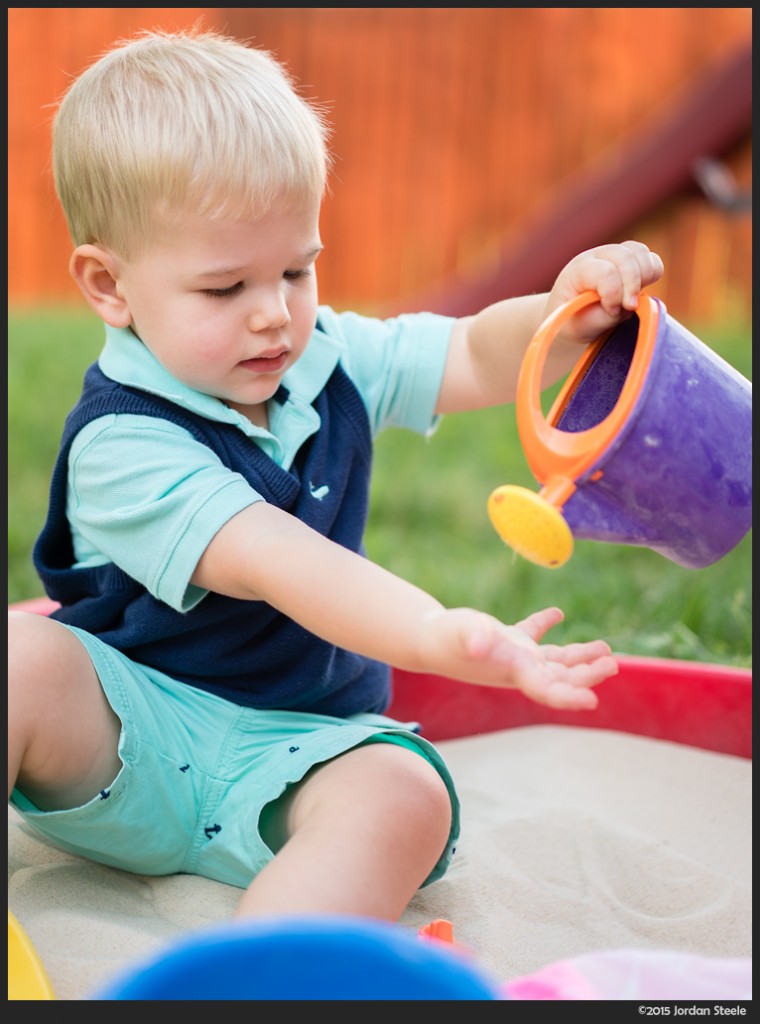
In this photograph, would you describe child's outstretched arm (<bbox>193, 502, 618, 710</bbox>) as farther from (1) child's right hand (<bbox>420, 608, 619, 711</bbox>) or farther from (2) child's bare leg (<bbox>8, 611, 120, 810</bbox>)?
(2) child's bare leg (<bbox>8, 611, 120, 810</bbox>)

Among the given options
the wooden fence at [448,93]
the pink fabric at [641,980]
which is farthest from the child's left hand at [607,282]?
the wooden fence at [448,93]

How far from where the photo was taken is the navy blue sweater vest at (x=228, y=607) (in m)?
1.10

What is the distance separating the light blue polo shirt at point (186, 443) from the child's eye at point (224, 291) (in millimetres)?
99

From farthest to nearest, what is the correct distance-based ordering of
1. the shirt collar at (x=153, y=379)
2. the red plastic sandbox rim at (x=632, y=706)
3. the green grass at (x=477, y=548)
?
the green grass at (x=477, y=548) < the red plastic sandbox rim at (x=632, y=706) < the shirt collar at (x=153, y=379)

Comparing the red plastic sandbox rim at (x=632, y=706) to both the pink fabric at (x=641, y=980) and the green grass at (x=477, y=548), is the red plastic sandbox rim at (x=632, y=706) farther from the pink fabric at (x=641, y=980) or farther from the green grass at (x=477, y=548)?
the pink fabric at (x=641, y=980)

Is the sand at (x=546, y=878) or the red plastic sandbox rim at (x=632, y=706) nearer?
the sand at (x=546, y=878)

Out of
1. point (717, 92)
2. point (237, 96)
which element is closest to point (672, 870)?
point (237, 96)

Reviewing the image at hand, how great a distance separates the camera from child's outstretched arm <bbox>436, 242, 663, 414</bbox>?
0.99 m

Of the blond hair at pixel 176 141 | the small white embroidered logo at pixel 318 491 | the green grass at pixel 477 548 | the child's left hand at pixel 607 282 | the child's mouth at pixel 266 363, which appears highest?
the blond hair at pixel 176 141

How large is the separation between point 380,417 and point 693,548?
0.42 metres

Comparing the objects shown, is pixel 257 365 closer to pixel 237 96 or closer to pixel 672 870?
pixel 237 96

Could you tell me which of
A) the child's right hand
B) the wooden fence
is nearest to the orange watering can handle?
the child's right hand

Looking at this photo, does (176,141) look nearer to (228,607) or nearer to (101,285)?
(101,285)

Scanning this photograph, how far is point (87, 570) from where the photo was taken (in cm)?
114
